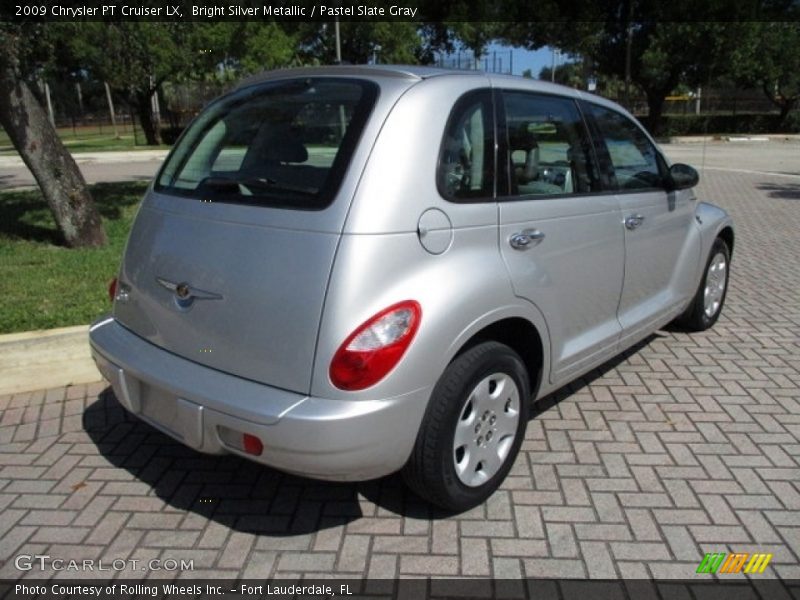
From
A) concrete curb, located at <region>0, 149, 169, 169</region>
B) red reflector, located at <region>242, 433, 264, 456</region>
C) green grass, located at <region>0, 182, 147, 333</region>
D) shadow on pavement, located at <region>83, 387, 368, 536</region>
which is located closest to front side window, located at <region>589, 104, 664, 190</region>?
shadow on pavement, located at <region>83, 387, 368, 536</region>

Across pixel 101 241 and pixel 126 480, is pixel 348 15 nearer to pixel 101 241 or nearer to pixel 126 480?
pixel 101 241

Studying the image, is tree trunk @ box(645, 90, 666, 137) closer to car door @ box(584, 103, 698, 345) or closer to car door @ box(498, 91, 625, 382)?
car door @ box(584, 103, 698, 345)

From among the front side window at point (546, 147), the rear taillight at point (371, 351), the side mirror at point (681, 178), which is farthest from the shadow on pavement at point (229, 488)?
the side mirror at point (681, 178)

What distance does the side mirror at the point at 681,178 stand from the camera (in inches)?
167

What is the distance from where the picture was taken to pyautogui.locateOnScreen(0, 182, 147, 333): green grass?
4789mm

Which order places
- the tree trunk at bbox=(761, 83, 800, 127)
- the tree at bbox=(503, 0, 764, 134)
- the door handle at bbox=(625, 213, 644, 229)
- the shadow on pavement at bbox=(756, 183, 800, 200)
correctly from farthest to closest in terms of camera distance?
the tree trunk at bbox=(761, 83, 800, 127), the tree at bbox=(503, 0, 764, 134), the shadow on pavement at bbox=(756, 183, 800, 200), the door handle at bbox=(625, 213, 644, 229)

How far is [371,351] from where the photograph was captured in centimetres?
238

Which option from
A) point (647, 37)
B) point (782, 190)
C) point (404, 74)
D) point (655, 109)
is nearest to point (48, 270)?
point (404, 74)

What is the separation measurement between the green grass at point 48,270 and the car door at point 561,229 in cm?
317

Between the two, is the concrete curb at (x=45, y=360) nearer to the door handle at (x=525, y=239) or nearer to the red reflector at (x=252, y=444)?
the red reflector at (x=252, y=444)

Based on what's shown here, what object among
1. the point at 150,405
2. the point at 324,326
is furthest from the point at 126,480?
the point at 324,326

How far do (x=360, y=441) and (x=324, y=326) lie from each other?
1.39 feet

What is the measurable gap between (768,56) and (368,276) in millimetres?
34763

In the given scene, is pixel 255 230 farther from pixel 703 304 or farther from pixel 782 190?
pixel 782 190
